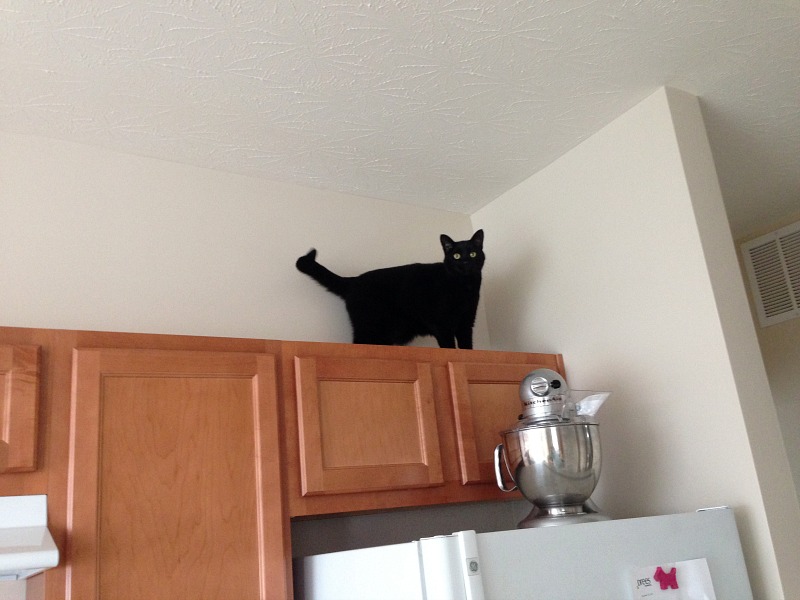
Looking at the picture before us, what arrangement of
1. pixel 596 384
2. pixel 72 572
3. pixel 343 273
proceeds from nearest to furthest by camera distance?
pixel 72 572, pixel 596 384, pixel 343 273

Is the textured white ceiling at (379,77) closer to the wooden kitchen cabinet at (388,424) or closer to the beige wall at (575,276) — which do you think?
the beige wall at (575,276)

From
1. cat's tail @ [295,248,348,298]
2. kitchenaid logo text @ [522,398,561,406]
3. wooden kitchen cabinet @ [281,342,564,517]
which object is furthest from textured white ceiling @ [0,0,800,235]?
Answer: kitchenaid logo text @ [522,398,561,406]

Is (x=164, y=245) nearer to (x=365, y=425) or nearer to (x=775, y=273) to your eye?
(x=365, y=425)

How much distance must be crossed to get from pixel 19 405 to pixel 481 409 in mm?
1070

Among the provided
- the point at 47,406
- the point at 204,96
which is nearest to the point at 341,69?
the point at 204,96

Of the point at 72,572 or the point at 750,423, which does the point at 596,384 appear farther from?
the point at 72,572

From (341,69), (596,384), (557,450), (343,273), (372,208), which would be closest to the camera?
(557,450)

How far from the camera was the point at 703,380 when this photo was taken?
1.75 meters

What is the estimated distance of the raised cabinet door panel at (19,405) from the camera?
4.39 ft

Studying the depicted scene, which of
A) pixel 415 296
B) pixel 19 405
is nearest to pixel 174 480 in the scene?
pixel 19 405

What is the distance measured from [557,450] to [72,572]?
38.7 inches

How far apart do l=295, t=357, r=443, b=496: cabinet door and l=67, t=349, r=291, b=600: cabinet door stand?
3.5 inches

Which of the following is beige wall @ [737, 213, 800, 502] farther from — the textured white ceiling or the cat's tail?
the cat's tail

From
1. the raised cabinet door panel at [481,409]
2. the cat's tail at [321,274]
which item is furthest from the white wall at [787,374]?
the cat's tail at [321,274]
